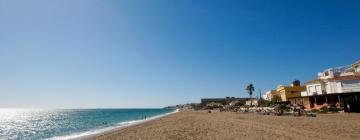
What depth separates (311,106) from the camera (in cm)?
4253

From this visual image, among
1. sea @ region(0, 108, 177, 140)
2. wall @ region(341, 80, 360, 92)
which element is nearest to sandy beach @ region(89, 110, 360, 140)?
sea @ region(0, 108, 177, 140)

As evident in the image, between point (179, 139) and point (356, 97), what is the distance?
3018cm

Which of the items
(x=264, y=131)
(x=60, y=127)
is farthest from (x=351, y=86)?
(x=60, y=127)

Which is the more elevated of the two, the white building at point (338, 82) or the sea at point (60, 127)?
the white building at point (338, 82)

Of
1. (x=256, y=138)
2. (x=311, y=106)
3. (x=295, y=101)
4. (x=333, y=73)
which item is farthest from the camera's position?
(x=295, y=101)

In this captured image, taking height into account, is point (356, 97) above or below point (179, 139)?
above

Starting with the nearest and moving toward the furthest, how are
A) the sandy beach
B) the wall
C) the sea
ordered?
A: the sandy beach, the sea, the wall

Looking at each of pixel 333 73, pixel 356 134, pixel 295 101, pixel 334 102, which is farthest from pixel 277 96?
pixel 356 134

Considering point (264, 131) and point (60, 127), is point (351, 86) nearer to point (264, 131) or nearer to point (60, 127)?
point (264, 131)

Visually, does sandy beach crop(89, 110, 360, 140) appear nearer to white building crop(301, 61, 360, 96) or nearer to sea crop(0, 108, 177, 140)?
sea crop(0, 108, 177, 140)

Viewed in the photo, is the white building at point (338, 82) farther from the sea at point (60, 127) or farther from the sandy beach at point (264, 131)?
the sea at point (60, 127)

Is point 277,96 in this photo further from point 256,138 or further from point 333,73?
point 256,138

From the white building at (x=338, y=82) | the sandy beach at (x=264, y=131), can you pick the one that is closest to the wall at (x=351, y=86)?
the white building at (x=338, y=82)

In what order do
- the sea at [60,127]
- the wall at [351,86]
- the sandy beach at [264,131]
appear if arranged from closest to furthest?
the sandy beach at [264,131] < the sea at [60,127] < the wall at [351,86]
